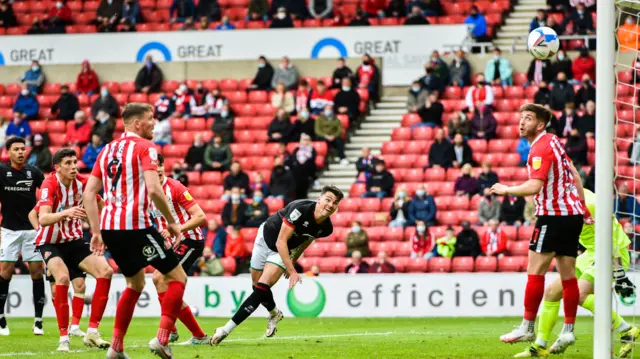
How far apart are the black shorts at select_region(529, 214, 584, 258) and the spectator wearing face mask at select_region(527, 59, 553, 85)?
602 inches

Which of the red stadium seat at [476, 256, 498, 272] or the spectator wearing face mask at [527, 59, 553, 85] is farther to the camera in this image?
the spectator wearing face mask at [527, 59, 553, 85]

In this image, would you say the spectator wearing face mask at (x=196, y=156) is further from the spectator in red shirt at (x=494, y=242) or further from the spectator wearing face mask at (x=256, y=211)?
the spectator in red shirt at (x=494, y=242)

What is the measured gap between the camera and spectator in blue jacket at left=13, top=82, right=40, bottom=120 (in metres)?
27.5

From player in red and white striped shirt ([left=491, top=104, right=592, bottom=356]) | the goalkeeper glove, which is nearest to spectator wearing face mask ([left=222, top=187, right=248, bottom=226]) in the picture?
the goalkeeper glove

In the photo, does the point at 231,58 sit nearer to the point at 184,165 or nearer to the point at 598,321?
the point at 184,165

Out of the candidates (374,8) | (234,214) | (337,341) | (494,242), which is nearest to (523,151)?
(494,242)

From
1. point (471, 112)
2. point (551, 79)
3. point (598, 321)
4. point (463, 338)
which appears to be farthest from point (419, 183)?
point (598, 321)

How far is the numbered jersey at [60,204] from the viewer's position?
473 inches

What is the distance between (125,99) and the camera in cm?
2742

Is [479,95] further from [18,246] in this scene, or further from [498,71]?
[18,246]

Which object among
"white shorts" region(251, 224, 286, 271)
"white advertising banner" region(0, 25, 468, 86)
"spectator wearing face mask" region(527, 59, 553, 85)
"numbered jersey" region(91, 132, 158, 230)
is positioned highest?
"white advertising banner" region(0, 25, 468, 86)

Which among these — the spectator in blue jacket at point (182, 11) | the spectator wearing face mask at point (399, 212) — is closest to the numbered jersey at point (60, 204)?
the spectator wearing face mask at point (399, 212)

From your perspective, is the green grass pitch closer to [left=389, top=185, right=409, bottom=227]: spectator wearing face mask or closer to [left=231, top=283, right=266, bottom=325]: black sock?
[left=231, top=283, right=266, bottom=325]: black sock

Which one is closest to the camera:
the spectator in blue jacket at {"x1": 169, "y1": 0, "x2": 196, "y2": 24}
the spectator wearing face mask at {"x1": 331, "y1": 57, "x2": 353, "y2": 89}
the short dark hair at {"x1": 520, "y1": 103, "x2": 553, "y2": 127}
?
the short dark hair at {"x1": 520, "y1": 103, "x2": 553, "y2": 127}
